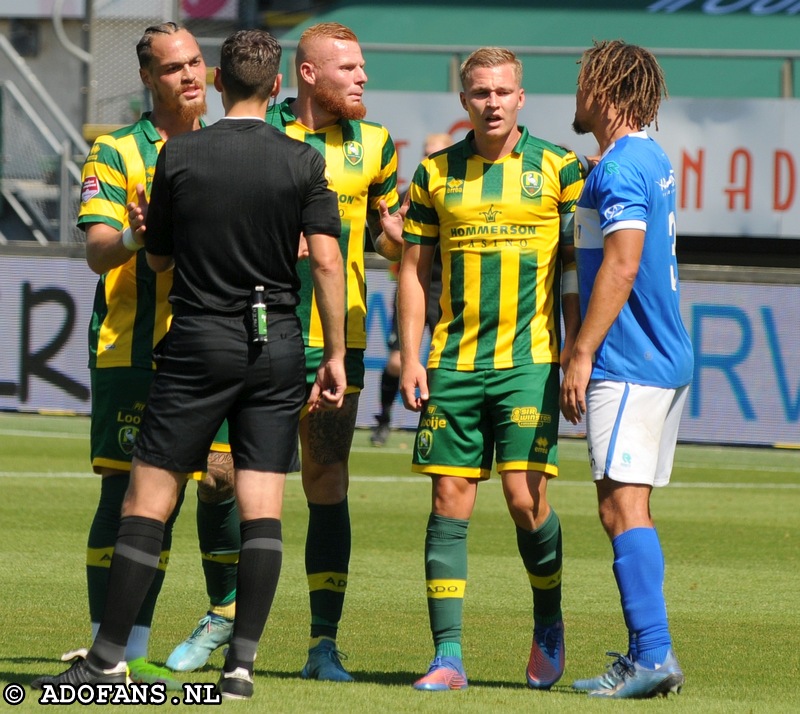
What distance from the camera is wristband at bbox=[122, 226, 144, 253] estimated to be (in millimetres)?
4520

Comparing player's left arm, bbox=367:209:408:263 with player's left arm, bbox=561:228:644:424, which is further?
player's left arm, bbox=367:209:408:263

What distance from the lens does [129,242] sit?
455 cm

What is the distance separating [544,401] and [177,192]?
58.9 inches

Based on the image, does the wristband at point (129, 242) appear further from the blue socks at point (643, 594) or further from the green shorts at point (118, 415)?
the blue socks at point (643, 594)

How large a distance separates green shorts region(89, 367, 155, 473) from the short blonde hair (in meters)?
1.51

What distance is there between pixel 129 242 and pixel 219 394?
59 cm

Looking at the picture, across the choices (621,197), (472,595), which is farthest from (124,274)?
(472,595)

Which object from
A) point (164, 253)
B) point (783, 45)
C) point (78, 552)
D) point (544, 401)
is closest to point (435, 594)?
point (544, 401)

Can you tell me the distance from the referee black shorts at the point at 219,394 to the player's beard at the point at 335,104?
3.92 feet

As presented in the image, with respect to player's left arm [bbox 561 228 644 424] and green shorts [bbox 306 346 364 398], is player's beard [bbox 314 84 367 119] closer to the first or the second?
green shorts [bbox 306 346 364 398]

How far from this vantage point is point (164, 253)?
4.47 metres
